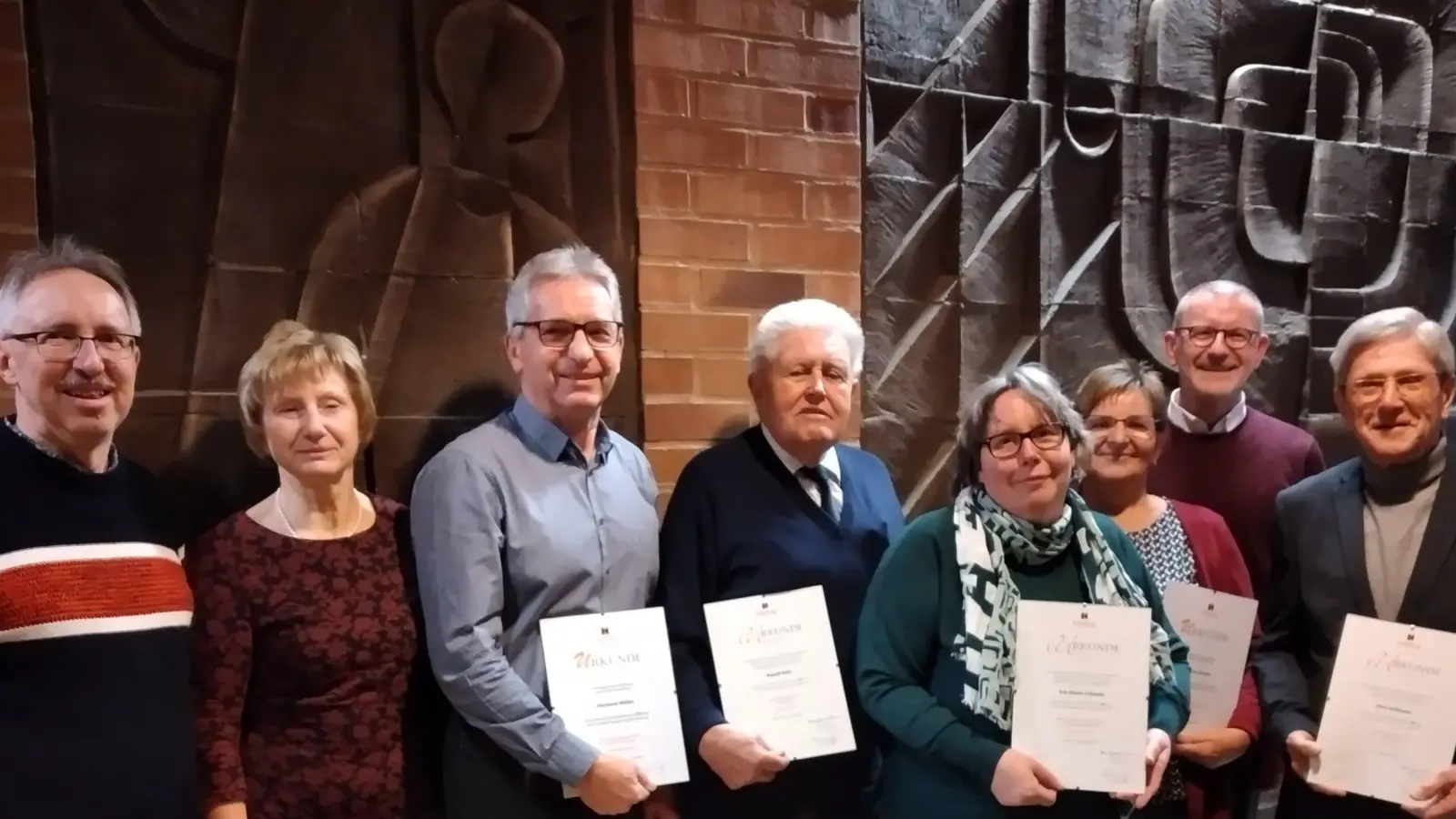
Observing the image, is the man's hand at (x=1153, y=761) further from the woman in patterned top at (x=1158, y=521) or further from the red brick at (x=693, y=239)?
the red brick at (x=693, y=239)

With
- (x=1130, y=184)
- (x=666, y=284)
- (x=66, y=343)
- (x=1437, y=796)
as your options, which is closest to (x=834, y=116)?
(x=666, y=284)

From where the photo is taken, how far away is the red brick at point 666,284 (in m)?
2.38

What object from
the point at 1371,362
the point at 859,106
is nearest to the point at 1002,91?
the point at 859,106

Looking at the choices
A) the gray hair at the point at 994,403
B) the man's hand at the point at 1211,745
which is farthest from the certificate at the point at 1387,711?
the gray hair at the point at 994,403

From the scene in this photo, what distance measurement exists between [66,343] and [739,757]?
1.16 metres

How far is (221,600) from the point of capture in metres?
1.70

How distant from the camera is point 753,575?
1.88 meters

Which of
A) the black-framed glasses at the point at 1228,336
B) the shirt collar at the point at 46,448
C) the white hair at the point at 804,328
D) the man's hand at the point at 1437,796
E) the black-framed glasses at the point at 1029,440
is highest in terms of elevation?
the white hair at the point at 804,328

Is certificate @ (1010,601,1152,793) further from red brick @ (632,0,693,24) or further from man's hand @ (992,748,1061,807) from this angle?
red brick @ (632,0,693,24)

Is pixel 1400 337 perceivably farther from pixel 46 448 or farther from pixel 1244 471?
pixel 46 448

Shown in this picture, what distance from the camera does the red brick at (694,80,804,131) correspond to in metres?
2.44

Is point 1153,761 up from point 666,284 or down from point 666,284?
down

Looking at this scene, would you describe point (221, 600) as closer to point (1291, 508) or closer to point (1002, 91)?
point (1291, 508)

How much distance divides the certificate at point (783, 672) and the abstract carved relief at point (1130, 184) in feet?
2.94
